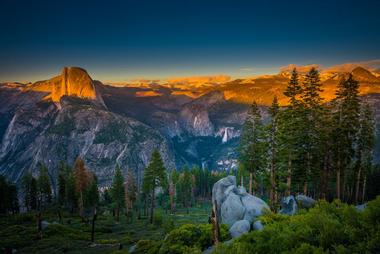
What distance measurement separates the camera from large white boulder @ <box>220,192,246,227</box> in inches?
987

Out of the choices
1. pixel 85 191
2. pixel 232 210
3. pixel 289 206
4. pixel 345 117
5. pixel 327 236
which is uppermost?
pixel 345 117

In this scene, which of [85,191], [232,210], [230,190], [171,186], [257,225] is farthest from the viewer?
[171,186]

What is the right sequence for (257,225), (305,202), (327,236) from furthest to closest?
(305,202)
(257,225)
(327,236)

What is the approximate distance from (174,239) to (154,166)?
38650 mm

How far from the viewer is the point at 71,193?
260 feet

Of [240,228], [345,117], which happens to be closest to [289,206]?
[240,228]

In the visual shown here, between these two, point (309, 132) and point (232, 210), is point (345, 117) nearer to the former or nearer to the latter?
point (309, 132)

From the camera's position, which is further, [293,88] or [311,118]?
[311,118]

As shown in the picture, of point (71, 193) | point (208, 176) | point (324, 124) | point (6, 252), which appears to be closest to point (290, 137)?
point (324, 124)

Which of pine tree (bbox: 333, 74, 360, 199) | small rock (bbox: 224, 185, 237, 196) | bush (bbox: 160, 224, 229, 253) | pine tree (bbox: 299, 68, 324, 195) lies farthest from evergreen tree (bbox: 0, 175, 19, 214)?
pine tree (bbox: 333, 74, 360, 199)

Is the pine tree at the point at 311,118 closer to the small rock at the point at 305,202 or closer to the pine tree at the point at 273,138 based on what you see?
the pine tree at the point at 273,138

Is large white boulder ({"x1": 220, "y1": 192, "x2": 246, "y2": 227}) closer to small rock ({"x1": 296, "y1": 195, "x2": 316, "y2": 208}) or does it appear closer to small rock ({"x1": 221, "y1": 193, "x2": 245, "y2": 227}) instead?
small rock ({"x1": 221, "y1": 193, "x2": 245, "y2": 227})

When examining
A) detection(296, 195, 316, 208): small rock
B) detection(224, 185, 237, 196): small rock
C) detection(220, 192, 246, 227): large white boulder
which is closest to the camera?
detection(220, 192, 246, 227): large white boulder

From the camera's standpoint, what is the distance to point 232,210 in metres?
25.7
